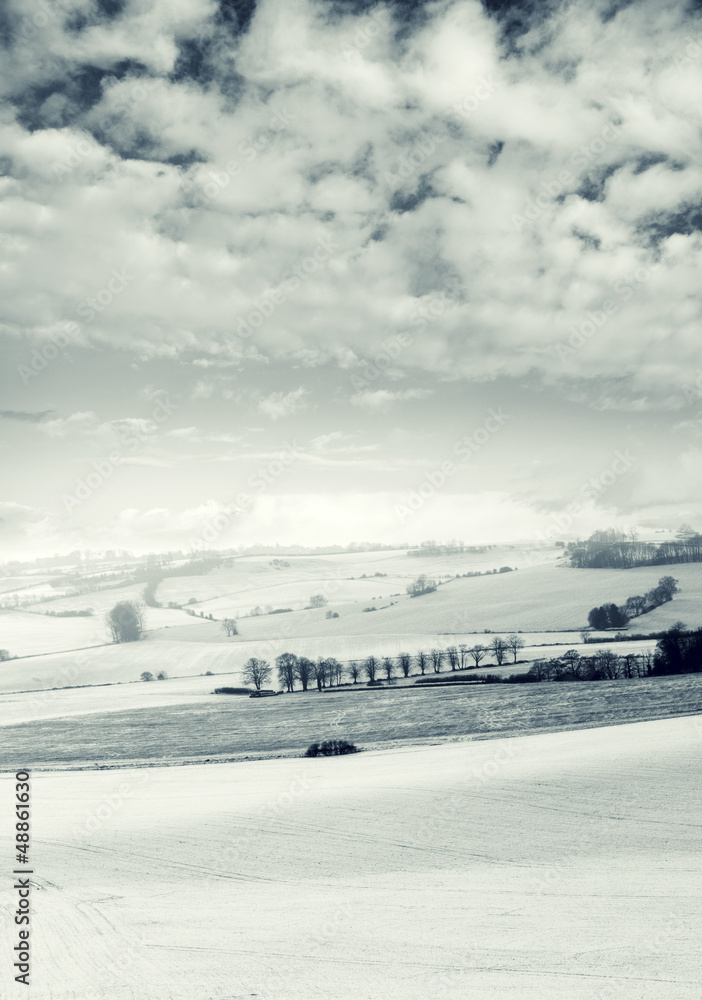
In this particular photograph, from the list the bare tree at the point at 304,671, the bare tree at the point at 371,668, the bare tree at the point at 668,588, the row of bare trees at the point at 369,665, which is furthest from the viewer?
the bare tree at the point at 668,588

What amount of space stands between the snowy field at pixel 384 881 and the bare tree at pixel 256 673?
38631mm

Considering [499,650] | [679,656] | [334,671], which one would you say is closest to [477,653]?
[499,650]

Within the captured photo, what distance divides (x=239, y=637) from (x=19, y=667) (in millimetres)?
33387

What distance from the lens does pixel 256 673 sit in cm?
6881

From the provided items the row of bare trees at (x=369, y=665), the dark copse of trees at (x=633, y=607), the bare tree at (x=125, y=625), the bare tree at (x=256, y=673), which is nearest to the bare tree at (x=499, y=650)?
the row of bare trees at (x=369, y=665)

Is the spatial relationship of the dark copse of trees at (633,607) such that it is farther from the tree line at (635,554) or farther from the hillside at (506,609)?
the tree line at (635,554)

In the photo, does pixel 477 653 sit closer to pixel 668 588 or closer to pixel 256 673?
pixel 256 673

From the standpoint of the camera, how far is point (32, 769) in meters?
36.4

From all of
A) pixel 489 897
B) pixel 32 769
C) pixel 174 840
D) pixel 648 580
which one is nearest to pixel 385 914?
pixel 489 897

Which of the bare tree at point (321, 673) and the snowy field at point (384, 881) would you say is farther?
the bare tree at point (321, 673)

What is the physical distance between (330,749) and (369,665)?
3583 cm

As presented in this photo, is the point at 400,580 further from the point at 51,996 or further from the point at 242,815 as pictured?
the point at 51,996

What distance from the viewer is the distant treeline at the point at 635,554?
5153 inches

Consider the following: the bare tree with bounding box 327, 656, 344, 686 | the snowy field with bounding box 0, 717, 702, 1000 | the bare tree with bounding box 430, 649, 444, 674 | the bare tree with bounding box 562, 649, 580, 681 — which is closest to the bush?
the snowy field with bounding box 0, 717, 702, 1000
